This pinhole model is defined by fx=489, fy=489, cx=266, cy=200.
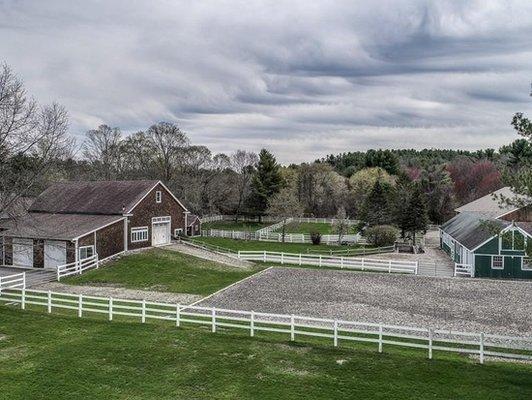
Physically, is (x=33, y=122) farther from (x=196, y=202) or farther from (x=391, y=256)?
(x=196, y=202)

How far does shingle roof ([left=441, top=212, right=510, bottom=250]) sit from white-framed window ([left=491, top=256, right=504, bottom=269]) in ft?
4.64

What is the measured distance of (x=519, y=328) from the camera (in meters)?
20.2

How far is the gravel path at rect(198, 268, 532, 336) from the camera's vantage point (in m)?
21.4

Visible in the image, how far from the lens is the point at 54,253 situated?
110ft

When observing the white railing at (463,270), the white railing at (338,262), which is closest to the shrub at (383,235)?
the white railing at (338,262)

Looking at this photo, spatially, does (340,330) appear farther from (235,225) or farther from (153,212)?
(235,225)

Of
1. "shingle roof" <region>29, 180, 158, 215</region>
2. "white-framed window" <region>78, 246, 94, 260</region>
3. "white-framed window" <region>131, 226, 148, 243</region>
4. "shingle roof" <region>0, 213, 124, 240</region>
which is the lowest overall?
"white-framed window" <region>78, 246, 94, 260</region>

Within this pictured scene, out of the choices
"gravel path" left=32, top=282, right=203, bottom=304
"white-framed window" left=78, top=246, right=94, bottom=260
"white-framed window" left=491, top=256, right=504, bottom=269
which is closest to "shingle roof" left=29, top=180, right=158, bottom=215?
"white-framed window" left=78, top=246, right=94, bottom=260

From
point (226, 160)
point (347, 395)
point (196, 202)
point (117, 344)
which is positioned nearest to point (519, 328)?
point (347, 395)

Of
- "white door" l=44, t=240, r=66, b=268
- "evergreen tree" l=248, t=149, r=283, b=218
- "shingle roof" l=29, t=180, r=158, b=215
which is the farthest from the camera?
"evergreen tree" l=248, t=149, r=283, b=218

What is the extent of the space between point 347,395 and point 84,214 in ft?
103

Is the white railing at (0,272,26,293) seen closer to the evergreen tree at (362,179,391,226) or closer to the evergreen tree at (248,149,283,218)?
the evergreen tree at (362,179,391,226)

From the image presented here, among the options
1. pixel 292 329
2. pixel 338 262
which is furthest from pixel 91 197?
pixel 292 329

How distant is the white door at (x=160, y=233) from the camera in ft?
135
